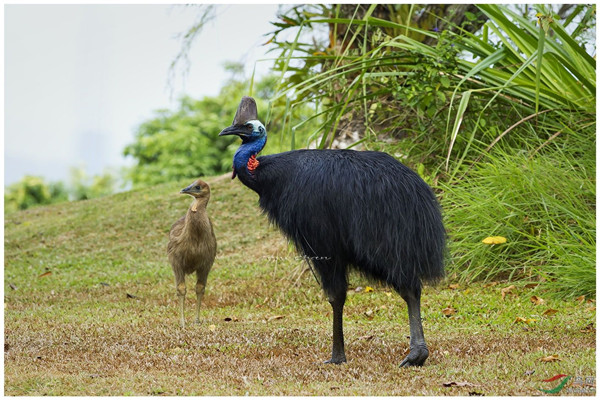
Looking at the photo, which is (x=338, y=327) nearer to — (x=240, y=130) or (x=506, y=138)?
(x=240, y=130)

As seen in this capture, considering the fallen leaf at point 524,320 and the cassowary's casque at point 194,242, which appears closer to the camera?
the fallen leaf at point 524,320

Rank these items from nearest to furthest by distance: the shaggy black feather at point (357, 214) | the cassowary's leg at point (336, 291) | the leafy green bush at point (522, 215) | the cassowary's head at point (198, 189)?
the shaggy black feather at point (357, 214)
the cassowary's leg at point (336, 291)
the cassowary's head at point (198, 189)
the leafy green bush at point (522, 215)

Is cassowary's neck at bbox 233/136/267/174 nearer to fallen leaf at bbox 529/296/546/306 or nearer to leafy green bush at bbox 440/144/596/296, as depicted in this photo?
leafy green bush at bbox 440/144/596/296

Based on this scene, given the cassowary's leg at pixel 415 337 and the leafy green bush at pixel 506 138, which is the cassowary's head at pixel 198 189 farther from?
the cassowary's leg at pixel 415 337

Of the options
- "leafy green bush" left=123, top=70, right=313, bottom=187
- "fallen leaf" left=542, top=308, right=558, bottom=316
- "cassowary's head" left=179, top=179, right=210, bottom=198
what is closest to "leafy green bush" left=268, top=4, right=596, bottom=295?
"fallen leaf" left=542, top=308, right=558, bottom=316

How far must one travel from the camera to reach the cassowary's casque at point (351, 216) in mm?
5059

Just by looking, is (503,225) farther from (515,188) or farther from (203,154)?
(203,154)

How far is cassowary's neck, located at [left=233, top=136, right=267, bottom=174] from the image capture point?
529 cm

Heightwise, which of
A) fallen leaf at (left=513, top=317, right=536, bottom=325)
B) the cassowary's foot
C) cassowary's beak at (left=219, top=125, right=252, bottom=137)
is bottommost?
fallen leaf at (left=513, top=317, right=536, bottom=325)

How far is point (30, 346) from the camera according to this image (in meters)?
6.07

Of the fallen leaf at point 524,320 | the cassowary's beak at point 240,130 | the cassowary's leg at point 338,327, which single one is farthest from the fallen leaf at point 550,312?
the cassowary's beak at point 240,130

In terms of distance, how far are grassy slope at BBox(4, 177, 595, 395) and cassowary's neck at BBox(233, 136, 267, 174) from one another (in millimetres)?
1370

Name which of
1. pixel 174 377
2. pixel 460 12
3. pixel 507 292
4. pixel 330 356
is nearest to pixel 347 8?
pixel 460 12

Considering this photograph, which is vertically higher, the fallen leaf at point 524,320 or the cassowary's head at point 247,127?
the cassowary's head at point 247,127
